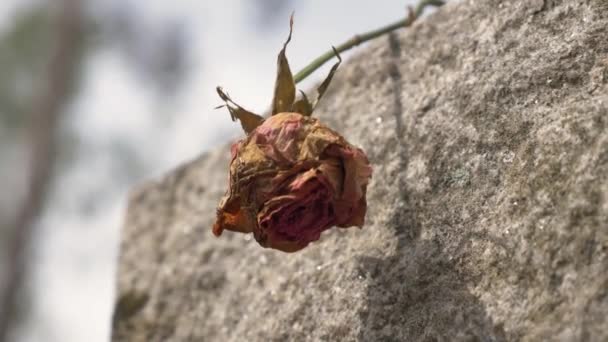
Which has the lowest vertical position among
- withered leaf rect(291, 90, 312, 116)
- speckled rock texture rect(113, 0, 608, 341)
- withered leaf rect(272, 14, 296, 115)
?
speckled rock texture rect(113, 0, 608, 341)

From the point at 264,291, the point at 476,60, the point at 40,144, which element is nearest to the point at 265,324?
the point at 264,291

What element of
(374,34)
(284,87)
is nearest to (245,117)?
(284,87)

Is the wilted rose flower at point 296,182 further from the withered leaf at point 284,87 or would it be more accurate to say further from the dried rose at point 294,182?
the withered leaf at point 284,87

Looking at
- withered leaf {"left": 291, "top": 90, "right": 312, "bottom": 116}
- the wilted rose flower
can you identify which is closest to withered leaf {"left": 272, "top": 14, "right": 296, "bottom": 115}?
withered leaf {"left": 291, "top": 90, "right": 312, "bottom": 116}

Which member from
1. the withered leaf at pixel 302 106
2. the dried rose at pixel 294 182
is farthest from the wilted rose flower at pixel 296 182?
the withered leaf at pixel 302 106

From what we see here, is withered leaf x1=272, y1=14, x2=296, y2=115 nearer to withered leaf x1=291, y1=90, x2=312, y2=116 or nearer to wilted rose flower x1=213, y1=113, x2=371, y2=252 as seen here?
withered leaf x1=291, y1=90, x2=312, y2=116

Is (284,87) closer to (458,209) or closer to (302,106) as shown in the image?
(302,106)
